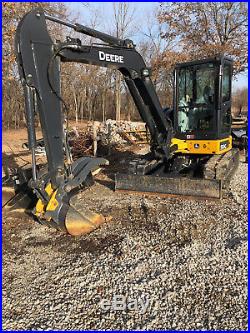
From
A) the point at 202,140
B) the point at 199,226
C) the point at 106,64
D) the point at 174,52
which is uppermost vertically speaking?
the point at 174,52

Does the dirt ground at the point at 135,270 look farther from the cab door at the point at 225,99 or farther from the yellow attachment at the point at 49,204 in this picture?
the cab door at the point at 225,99

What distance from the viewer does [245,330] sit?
288 centimetres

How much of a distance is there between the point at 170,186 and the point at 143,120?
1.51m

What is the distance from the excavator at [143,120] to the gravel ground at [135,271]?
1.50 feet

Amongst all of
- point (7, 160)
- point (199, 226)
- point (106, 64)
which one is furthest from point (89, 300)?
point (7, 160)

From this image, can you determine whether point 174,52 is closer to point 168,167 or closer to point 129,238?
point 168,167

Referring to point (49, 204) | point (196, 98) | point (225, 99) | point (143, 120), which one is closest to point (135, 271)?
point (49, 204)

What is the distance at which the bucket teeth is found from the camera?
14.2ft

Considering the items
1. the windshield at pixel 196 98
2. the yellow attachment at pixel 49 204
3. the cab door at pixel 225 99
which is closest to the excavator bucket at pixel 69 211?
the yellow attachment at pixel 49 204

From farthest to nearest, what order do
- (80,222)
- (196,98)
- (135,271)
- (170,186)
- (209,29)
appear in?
(209,29), (196,98), (170,186), (80,222), (135,271)

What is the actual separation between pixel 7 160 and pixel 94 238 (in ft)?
21.7

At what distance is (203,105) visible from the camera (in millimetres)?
6992

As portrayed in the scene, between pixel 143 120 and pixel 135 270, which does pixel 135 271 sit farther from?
pixel 143 120

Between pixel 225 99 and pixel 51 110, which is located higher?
pixel 225 99
